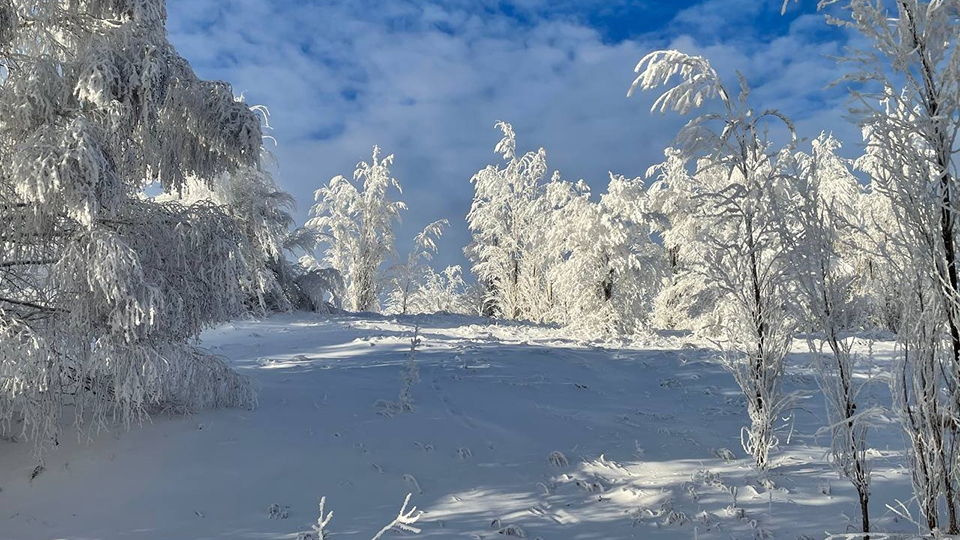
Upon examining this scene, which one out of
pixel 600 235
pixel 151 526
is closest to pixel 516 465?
pixel 151 526

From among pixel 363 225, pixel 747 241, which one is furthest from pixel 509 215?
pixel 747 241

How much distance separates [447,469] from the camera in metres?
4.89

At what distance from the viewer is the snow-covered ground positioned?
4.10 m

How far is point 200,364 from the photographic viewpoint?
205 inches

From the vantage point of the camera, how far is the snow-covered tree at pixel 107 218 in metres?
4.19

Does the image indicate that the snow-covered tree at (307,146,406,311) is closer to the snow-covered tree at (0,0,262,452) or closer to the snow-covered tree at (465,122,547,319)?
the snow-covered tree at (465,122,547,319)

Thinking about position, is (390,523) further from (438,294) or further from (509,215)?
(438,294)

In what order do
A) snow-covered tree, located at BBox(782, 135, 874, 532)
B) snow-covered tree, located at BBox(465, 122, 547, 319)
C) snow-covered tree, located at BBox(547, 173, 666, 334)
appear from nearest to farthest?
snow-covered tree, located at BBox(782, 135, 874, 532) → snow-covered tree, located at BBox(547, 173, 666, 334) → snow-covered tree, located at BBox(465, 122, 547, 319)

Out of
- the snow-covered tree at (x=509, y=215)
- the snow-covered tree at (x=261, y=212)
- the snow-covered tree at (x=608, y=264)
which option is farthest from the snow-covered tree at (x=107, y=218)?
the snow-covered tree at (x=509, y=215)

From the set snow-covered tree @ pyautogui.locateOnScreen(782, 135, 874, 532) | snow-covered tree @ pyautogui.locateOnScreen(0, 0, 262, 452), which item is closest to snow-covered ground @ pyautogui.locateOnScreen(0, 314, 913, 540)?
snow-covered tree @ pyautogui.locateOnScreen(782, 135, 874, 532)

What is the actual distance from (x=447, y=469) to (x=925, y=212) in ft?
12.0

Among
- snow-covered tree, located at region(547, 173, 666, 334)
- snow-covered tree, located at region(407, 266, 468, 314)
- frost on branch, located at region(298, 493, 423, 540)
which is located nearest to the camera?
frost on branch, located at region(298, 493, 423, 540)

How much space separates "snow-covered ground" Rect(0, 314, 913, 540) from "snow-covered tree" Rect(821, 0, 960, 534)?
36 centimetres

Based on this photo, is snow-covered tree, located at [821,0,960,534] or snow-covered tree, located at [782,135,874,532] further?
snow-covered tree, located at [782,135,874,532]
